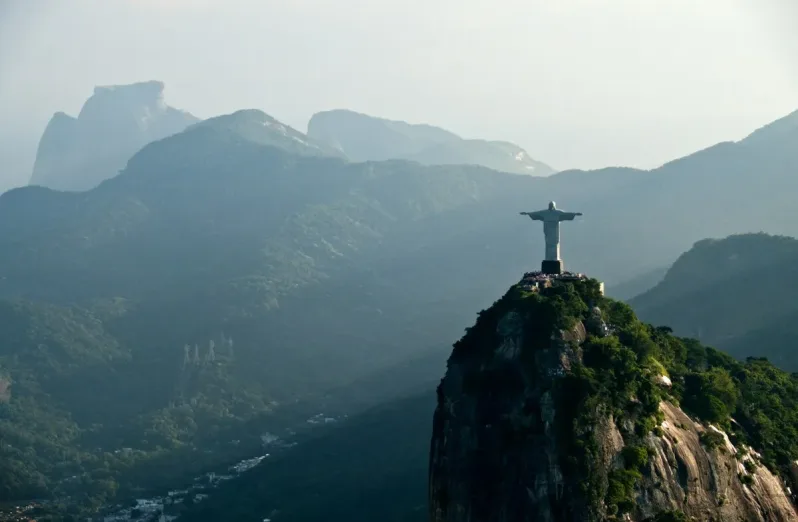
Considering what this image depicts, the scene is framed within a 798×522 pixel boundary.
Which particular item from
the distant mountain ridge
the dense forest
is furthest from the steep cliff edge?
the distant mountain ridge

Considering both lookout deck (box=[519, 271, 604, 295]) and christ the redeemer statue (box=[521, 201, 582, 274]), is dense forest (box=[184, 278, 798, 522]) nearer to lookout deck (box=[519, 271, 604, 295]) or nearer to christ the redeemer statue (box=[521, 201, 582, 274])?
lookout deck (box=[519, 271, 604, 295])

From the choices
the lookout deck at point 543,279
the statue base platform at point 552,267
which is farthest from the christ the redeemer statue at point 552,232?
the lookout deck at point 543,279


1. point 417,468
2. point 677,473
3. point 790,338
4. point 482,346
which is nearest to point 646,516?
point 677,473

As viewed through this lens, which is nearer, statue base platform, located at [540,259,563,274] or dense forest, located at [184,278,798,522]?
dense forest, located at [184,278,798,522]

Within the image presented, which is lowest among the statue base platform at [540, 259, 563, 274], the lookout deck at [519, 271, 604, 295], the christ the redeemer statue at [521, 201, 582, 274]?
the lookout deck at [519, 271, 604, 295]

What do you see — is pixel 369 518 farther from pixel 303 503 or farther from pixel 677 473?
pixel 677 473

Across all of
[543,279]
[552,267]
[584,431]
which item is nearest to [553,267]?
[552,267]
